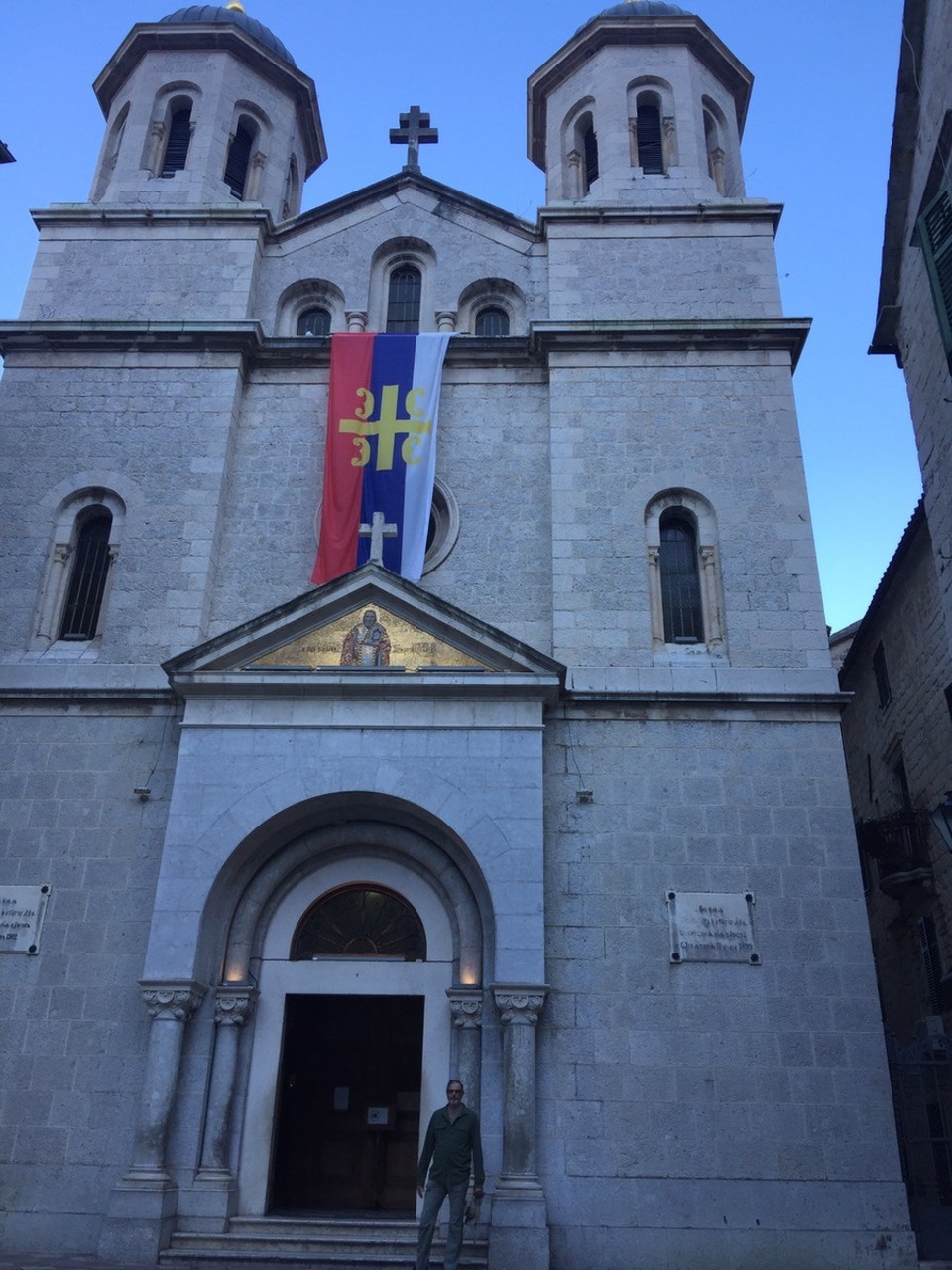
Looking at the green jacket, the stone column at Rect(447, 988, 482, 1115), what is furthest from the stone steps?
the stone column at Rect(447, 988, 482, 1115)

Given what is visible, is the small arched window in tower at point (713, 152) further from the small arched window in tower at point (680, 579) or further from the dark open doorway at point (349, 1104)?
the dark open doorway at point (349, 1104)

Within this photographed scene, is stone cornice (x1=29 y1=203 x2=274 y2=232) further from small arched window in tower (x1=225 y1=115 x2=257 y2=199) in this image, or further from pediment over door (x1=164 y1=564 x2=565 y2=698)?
pediment over door (x1=164 y1=564 x2=565 y2=698)

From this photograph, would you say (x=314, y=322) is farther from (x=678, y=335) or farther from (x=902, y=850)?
(x=902, y=850)

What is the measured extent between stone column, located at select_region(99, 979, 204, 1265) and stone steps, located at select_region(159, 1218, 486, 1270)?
28cm

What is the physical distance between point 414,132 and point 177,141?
14.6 ft

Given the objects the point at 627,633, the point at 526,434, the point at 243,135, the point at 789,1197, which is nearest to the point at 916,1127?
the point at 789,1197

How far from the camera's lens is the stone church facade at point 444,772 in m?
12.1

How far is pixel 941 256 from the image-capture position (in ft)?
43.9

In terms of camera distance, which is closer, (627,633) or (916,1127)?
(627,633)

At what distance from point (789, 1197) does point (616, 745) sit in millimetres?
5384

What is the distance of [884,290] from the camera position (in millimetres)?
17172

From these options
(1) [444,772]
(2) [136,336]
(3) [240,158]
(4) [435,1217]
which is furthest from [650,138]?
(4) [435,1217]

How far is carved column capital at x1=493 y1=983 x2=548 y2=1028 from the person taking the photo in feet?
40.3

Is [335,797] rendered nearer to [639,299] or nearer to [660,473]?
[660,473]
